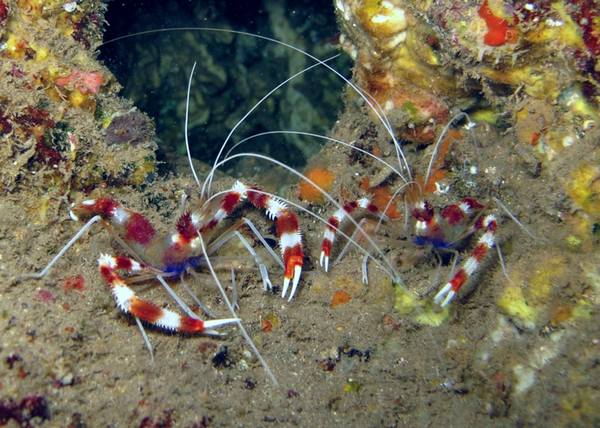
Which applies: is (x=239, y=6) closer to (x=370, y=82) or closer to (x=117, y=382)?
(x=370, y=82)

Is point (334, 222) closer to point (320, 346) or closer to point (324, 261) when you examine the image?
point (324, 261)

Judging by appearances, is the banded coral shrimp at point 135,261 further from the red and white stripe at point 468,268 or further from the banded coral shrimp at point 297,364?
the red and white stripe at point 468,268

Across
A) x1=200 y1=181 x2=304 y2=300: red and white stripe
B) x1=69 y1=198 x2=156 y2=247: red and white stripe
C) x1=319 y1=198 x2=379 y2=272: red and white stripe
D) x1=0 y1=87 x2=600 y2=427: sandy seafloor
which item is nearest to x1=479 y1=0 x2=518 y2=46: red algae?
x1=0 y1=87 x2=600 y2=427: sandy seafloor

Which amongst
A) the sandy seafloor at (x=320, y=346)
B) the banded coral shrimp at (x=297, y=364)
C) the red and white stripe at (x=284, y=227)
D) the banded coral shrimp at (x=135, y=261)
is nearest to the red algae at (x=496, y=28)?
the sandy seafloor at (x=320, y=346)

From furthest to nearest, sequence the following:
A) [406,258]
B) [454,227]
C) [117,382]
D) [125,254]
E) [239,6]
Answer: [239,6]
[406,258]
[454,227]
[125,254]
[117,382]

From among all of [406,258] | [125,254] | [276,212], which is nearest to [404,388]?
[406,258]

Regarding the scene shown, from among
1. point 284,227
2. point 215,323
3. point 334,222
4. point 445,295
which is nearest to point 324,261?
point 334,222
